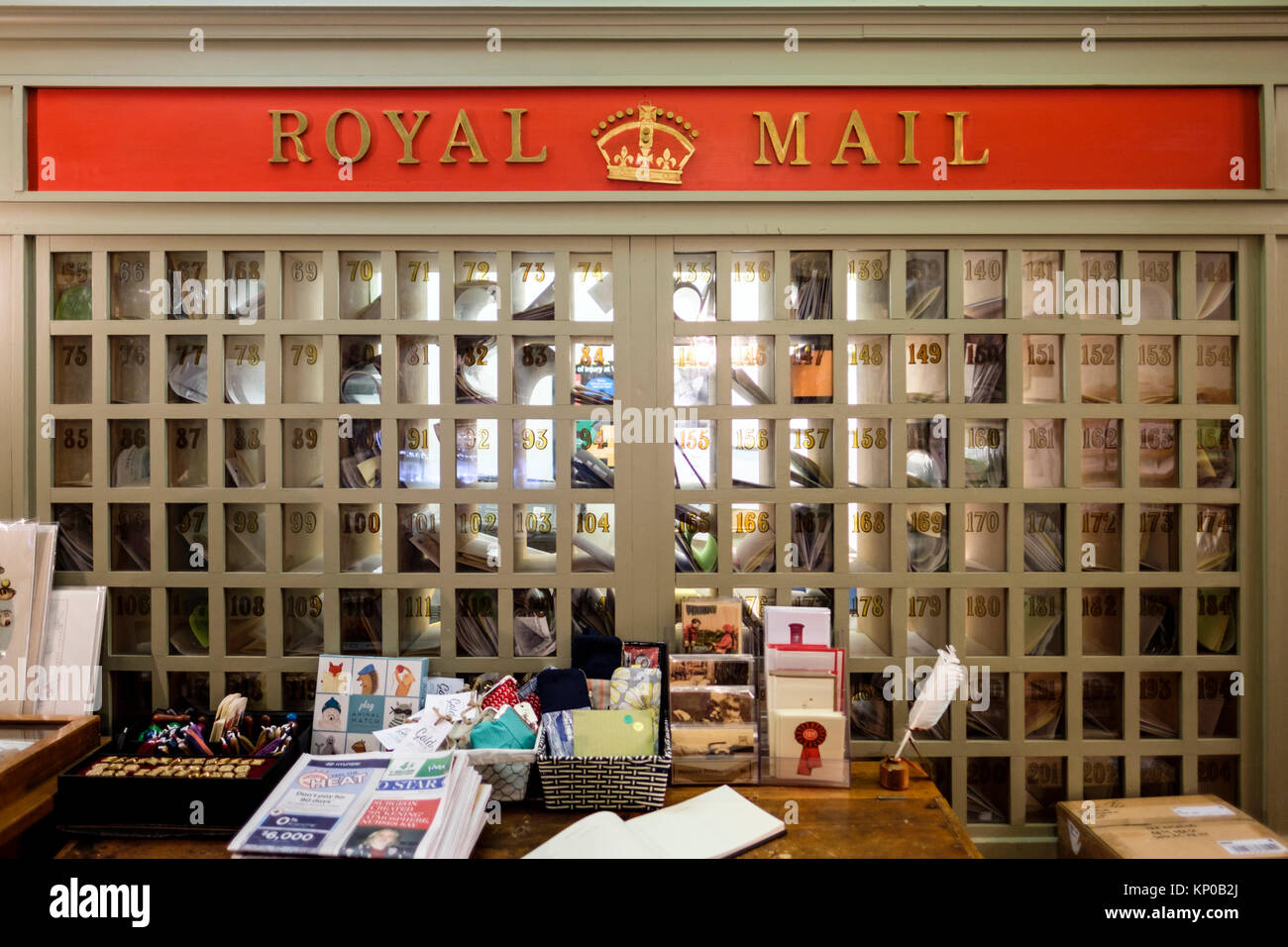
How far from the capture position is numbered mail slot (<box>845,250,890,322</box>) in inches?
113

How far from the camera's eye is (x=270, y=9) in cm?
269

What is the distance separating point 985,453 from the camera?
9.53ft

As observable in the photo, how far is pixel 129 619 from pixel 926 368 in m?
3.52

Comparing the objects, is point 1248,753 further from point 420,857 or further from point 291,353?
point 291,353

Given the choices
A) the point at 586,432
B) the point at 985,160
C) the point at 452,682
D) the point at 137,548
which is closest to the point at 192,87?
the point at 137,548

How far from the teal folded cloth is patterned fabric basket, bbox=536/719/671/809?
0.12 meters

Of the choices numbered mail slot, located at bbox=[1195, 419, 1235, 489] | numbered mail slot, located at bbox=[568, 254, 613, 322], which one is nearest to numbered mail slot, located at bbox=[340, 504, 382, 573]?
numbered mail slot, located at bbox=[568, 254, 613, 322]

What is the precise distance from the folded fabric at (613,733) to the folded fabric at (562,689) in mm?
116

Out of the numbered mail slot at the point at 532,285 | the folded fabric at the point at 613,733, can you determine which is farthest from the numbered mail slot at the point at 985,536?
the numbered mail slot at the point at 532,285

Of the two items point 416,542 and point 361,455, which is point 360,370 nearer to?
point 361,455

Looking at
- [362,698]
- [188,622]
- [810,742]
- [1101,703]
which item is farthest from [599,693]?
[1101,703]

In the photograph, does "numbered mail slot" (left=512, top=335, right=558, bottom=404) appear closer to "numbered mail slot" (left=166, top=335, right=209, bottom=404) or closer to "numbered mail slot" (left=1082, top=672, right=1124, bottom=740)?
"numbered mail slot" (left=166, top=335, right=209, bottom=404)

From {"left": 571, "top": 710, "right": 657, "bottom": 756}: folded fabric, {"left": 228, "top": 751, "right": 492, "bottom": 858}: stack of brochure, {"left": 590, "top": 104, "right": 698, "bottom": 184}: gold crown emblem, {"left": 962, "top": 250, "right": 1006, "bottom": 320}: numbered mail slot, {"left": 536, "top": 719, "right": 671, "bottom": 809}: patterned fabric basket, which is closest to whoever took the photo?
{"left": 228, "top": 751, "right": 492, "bottom": 858}: stack of brochure

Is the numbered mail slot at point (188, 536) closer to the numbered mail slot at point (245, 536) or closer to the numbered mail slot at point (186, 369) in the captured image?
the numbered mail slot at point (245, 536)
